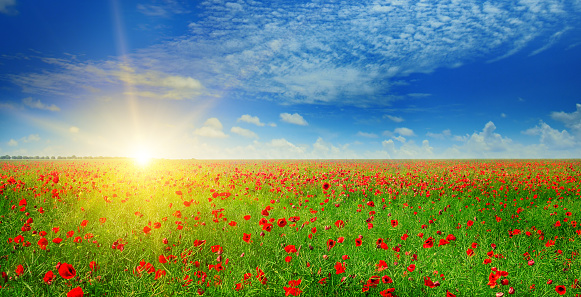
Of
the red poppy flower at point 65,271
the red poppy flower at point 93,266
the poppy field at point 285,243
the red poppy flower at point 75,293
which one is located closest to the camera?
the red poppy flower at point 75,293

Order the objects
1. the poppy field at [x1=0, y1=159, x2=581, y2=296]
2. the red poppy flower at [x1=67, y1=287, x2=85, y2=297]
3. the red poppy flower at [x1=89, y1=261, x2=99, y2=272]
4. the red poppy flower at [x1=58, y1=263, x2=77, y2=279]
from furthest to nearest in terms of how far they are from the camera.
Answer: the red poppy flower at [x1=89, y1=261, x2=99, y2=272]
the poppy field at [x1=0, y1=159, x2=581, y2=296]
the red poppy flower at [x1=58, y1=263, x2=77, y2=279]
the red poppy flower at [x1=67, y1=287, x2=85, y2=297]

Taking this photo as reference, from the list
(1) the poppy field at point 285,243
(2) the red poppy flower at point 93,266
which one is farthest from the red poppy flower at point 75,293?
(2) the red poppy flower at point 93,266

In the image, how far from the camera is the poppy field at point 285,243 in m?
3.24

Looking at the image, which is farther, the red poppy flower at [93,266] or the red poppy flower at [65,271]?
the red poppy flower at [93,266]

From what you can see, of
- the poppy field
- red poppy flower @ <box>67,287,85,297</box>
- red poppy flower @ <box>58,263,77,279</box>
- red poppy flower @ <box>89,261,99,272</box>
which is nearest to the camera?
red poppy flower @ <box>67,287,85,297</box>

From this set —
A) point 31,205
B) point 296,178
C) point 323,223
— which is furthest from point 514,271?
point 31,205

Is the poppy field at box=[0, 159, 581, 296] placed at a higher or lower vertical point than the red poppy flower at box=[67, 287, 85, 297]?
lower

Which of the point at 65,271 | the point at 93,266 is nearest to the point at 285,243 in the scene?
the point at 93,266

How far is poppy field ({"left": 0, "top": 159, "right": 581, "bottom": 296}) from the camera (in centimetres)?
324

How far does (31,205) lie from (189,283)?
21.5 feet

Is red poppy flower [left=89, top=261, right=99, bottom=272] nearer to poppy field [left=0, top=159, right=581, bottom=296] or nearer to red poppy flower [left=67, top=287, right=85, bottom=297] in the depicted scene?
poppy field [left=0, top=159, right=581, bottom=296]

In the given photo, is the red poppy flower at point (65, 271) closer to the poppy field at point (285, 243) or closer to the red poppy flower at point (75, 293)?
the poppy field at point (285, 243)

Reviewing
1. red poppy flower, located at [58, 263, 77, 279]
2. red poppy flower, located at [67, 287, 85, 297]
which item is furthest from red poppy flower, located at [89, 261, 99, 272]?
red poppy flower, located at [67, 287, 85, 297]

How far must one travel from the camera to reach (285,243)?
14.7ft
